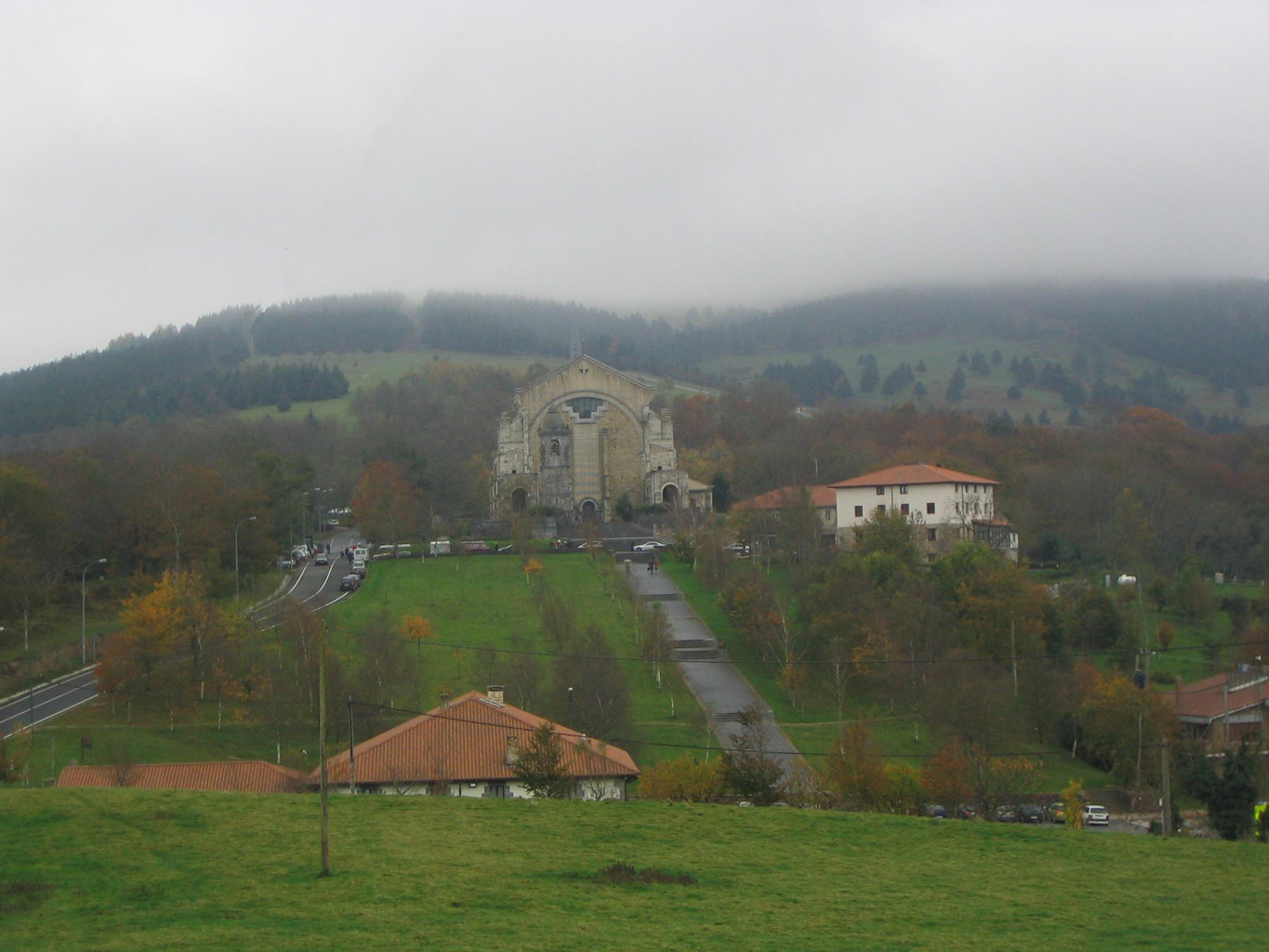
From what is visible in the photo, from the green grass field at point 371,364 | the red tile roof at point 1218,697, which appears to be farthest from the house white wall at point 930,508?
the green grass field at point 371,364

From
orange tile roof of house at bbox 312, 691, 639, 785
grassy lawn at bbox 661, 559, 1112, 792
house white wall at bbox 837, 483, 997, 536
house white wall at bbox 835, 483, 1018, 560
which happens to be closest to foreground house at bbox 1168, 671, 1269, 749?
grassy lawn at bbox 661, 559, 1112, 792

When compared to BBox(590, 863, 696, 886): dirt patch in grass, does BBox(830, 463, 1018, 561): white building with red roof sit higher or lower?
higher

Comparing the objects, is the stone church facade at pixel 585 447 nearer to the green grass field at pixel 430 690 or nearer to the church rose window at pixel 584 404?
the church rose window at pixel 584 404

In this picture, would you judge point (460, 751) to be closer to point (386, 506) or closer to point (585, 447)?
point (386, 506)

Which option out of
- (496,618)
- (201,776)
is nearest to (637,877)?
(201,776)

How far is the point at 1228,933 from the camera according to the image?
17188mm

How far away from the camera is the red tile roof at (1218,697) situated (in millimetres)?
38250

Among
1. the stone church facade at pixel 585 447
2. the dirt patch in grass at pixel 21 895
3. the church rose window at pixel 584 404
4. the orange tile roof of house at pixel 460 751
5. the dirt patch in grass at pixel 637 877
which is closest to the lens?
the dirt patch in grass at pixel 21 895

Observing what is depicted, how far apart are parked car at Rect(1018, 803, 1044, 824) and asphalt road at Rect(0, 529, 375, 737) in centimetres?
2287

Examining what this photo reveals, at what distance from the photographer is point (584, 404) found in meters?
85.9

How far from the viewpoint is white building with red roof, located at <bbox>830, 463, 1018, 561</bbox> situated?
59469 mm

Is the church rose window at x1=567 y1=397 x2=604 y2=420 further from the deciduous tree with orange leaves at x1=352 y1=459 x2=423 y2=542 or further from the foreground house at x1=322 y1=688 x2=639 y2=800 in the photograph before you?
the foreground house at x1=322 y1=688 x2=639 y2=800

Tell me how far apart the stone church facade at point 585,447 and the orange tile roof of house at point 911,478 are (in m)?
18.9

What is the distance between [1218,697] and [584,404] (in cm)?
5198
